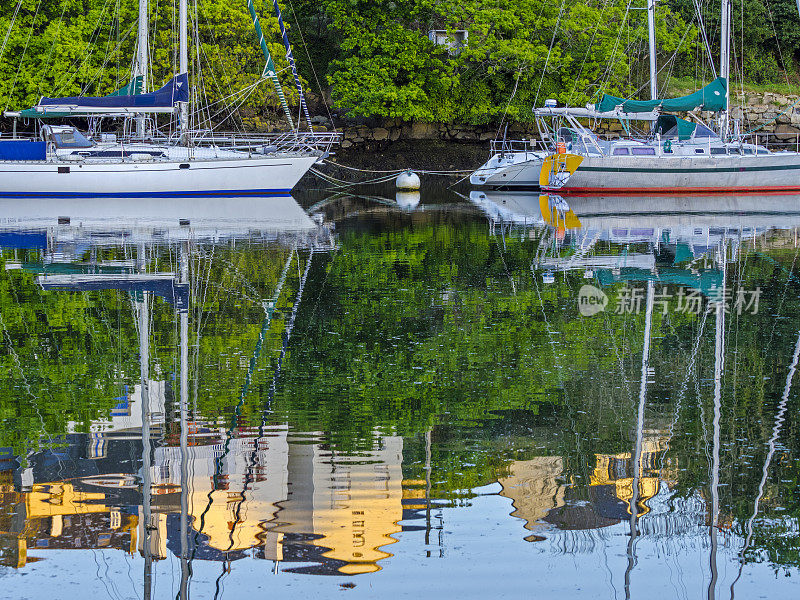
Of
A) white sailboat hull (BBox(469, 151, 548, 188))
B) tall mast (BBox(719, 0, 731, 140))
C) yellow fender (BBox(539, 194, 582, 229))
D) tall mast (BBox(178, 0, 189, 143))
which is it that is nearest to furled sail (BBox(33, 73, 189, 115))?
tall mast (BBox(178, 0, 189, 143))

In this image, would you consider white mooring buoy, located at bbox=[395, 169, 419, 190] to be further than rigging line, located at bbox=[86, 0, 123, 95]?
No

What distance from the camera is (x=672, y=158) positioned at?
35.3 m

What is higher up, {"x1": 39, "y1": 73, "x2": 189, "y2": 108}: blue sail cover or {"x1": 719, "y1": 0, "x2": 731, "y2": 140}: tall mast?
{"x1": 719, "y1": 0, "x2": 731, "y2": 140}: tall mast

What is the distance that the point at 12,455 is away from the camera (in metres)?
7.31

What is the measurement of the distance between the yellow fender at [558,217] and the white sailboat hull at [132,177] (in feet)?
30.2

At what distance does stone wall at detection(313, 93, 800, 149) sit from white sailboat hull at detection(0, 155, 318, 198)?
34.7 feet

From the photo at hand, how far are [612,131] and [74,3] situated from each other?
22.2m

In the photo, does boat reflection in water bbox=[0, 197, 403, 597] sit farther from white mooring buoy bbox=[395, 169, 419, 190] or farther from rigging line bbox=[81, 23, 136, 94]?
rigging line bbox=[81, 23, 136, 94]

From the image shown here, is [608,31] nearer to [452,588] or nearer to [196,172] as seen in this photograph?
[196,172]

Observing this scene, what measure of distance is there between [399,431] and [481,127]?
135 ft

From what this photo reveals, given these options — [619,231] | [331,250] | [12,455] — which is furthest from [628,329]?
[619,231]

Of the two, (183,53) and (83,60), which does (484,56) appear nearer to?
(183,53)

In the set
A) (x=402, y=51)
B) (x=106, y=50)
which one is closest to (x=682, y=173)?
(x=402, y=51)

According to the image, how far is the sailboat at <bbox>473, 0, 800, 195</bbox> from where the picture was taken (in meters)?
35.3
